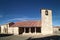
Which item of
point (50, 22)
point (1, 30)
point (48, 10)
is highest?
point (48, 10)

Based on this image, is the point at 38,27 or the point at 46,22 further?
the point at 38,27

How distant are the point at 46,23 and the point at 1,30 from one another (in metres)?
17.4

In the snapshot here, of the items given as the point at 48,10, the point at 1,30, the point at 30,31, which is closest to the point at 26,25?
the point at 30,31

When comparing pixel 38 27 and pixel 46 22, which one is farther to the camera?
pixel 38 27

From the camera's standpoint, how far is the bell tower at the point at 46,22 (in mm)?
36281

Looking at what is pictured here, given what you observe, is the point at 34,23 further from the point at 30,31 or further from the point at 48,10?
the point at 48,10

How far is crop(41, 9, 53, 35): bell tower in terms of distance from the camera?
36281 mm

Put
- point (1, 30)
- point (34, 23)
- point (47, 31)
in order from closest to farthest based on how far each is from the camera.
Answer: point (47, 31) < point (34, 23) < point (1, 30)

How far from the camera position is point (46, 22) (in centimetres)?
3634

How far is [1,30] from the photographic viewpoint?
4600 centimetres

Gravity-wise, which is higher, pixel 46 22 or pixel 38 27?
pixel 46 22

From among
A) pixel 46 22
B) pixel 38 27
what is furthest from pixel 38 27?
pixel 46 22

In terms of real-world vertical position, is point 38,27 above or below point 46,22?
below

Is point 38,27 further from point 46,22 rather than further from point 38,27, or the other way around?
point 46,22
